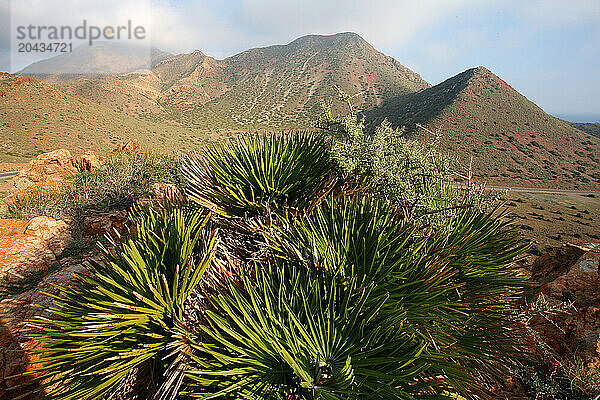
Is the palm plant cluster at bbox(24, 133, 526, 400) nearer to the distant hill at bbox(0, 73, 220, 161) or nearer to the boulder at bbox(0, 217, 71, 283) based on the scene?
the boulder at bbox(0, 217, 71, 283)

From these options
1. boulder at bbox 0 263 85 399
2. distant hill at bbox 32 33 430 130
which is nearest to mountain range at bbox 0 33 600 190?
distant hill at bbox 32 33 430 130

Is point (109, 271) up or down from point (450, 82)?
down

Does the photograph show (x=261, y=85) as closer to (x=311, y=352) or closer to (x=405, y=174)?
(x=405, y=174)

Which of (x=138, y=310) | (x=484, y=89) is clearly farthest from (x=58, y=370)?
(x=484, y=89)

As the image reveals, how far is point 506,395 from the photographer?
9.46 ft

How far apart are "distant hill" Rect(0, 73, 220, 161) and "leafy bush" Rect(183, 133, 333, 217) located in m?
28.5

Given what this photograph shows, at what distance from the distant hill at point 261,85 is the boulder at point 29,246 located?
32.9 m

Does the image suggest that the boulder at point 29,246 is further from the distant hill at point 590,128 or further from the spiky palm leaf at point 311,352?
the distant hill at point 590,128

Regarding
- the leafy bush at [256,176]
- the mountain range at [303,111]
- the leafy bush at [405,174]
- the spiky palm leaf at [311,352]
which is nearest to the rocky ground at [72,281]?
the leafy bush at [256,176]

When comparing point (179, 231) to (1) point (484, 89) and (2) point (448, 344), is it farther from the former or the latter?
(1) point (484, 89)

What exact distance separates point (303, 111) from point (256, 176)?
47872mm

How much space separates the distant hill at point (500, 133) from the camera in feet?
95.8

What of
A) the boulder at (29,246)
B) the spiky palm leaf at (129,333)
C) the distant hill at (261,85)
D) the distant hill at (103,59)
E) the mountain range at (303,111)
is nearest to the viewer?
the spiky palm leaf at (129,333)

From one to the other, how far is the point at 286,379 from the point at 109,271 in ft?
6.10
